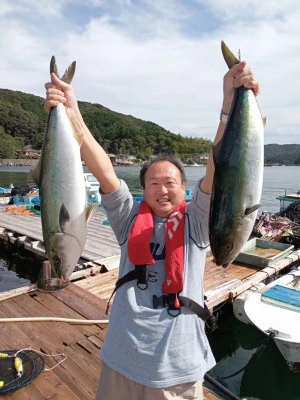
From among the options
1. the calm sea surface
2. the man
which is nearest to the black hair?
the man

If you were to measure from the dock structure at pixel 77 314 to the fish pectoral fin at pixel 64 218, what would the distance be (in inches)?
103

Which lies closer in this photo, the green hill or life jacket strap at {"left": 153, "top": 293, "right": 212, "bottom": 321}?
life jacket strap at {"left": 153, "top": 293, "right": 212, "bottom": 321}

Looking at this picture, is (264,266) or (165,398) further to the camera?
(264,266)

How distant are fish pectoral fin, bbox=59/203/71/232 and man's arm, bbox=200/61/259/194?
0.84 metres

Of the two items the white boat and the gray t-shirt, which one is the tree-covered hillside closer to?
the white boat

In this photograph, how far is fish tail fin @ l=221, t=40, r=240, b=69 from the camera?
6.45 ft

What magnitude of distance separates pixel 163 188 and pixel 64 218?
0.64 m

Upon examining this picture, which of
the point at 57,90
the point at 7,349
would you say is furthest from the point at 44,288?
the point at 57,90

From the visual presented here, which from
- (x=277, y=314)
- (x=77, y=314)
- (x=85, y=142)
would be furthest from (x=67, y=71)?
(x=277, y=314)

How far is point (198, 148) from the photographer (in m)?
110

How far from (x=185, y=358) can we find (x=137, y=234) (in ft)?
2.52

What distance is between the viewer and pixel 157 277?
2039mm

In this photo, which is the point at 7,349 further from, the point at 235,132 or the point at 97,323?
the point at 235,132

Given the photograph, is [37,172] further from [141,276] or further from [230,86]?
[230,86]
